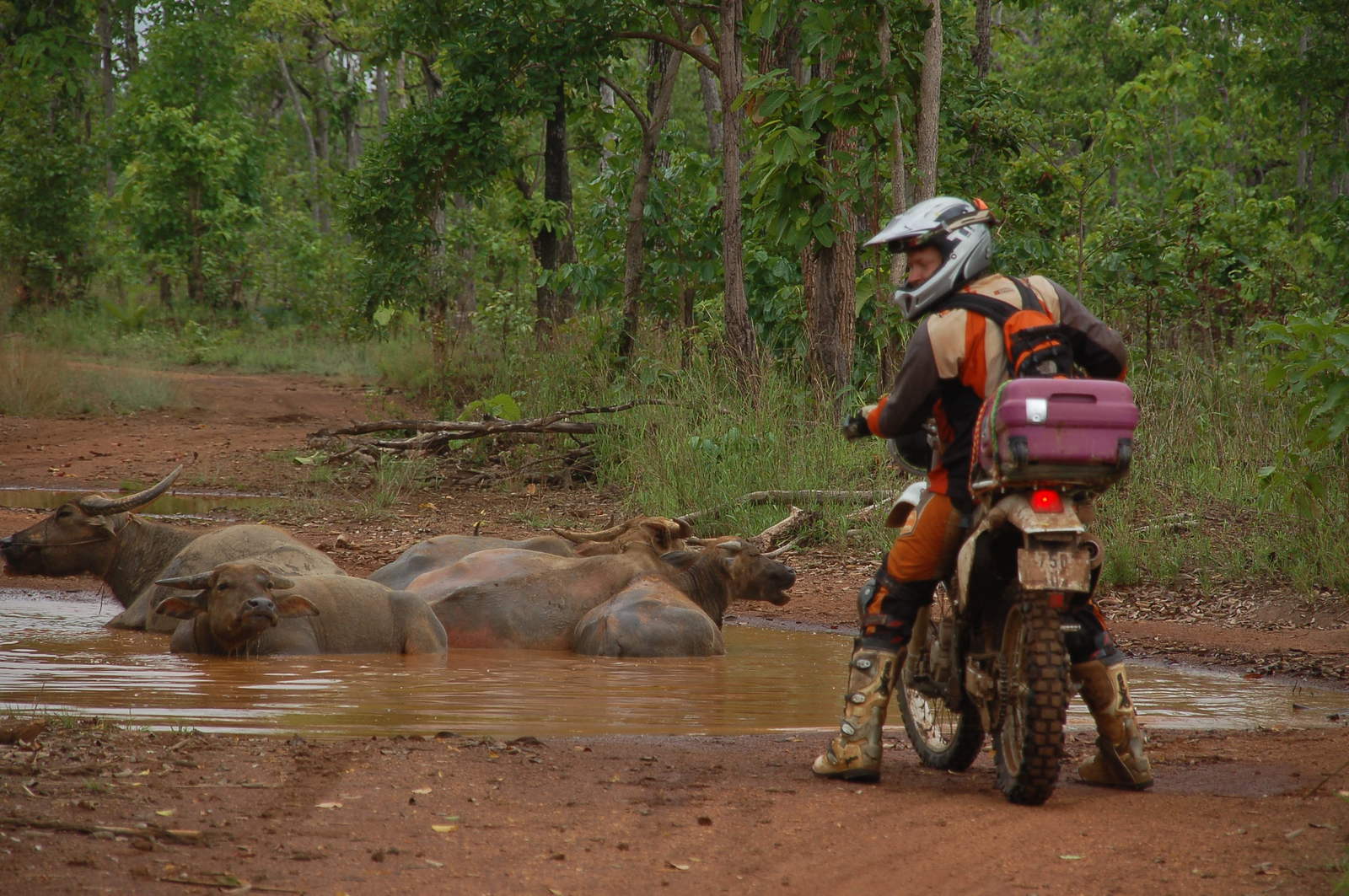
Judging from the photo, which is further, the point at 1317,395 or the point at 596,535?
the point at 596,535

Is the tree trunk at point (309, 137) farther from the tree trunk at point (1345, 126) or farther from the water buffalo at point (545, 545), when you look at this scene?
the water buffalo at point (545, 545)

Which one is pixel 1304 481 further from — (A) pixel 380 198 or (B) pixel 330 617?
(A) pixel 380 198

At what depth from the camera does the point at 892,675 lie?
501 centimetres

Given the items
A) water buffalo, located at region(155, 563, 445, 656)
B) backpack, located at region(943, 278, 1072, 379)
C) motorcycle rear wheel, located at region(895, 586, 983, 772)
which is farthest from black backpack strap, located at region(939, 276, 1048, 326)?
water buffalo, located at region(155, 563, 445, 656)

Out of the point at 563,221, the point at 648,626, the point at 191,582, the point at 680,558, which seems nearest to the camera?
the point at 191,582

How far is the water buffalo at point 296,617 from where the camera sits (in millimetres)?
7840

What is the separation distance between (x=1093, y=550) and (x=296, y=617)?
4.92m

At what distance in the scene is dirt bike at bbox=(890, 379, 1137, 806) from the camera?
14.0 ft

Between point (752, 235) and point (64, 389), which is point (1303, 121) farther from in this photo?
point (64, 389)

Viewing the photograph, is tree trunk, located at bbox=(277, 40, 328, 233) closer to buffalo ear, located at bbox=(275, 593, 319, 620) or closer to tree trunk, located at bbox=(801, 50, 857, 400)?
tree trunk, located at bbox=(801, 50, 857, 400)

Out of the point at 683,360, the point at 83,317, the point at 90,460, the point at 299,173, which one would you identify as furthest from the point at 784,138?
the point at 299,173

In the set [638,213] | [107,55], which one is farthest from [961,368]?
[107,55]

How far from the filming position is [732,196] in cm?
1460

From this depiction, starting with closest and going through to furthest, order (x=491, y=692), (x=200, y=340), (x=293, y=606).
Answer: (x=491, y=692)
(x=293, y=606)
(x=200, y=340)
